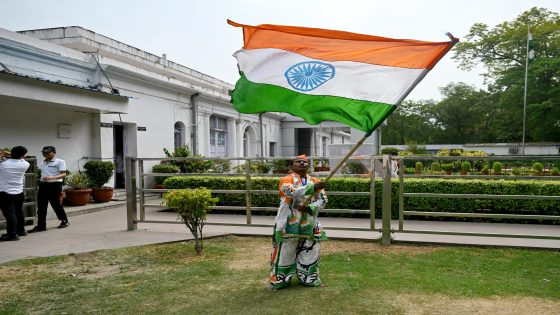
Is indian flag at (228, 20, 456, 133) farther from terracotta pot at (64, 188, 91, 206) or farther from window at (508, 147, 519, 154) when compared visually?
window at (508, 147, 519, 154)

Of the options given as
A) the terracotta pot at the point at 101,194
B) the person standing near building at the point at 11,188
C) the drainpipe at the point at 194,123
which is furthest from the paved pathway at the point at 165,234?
the drainpipe at the point at 194,123

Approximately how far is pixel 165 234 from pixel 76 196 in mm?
5029

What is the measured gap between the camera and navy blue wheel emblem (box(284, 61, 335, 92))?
182 inches

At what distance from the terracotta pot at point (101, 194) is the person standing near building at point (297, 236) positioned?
9245 millimetres

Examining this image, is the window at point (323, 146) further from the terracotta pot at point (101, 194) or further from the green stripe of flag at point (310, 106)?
the green stripe of flag at point (310, 106)

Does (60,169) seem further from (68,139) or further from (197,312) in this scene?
(197,312)

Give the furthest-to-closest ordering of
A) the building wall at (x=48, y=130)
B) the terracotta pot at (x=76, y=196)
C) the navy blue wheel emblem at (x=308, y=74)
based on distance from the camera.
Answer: the terracotta pot at (x=76, y=196) < the building wall at (x=48, y=130) < the navy blue wheel emblem at (x=308, y=74)

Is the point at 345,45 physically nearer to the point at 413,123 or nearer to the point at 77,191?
the point at 77,191

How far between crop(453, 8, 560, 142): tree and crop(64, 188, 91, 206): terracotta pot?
31057mm

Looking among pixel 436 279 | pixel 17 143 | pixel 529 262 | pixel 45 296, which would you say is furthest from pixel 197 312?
pixel 17 143

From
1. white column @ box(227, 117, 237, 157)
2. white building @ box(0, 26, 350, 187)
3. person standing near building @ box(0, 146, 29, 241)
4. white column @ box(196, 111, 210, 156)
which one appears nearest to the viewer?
person standing near building @ box(0, 146, 29, 241)

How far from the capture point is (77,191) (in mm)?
11859

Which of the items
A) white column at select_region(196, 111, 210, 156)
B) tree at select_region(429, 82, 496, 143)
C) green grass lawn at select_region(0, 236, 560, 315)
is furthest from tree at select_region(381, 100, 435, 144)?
green grass lawn at select_region(0, 236, 560, 315)

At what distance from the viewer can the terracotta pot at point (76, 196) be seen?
1185cm
